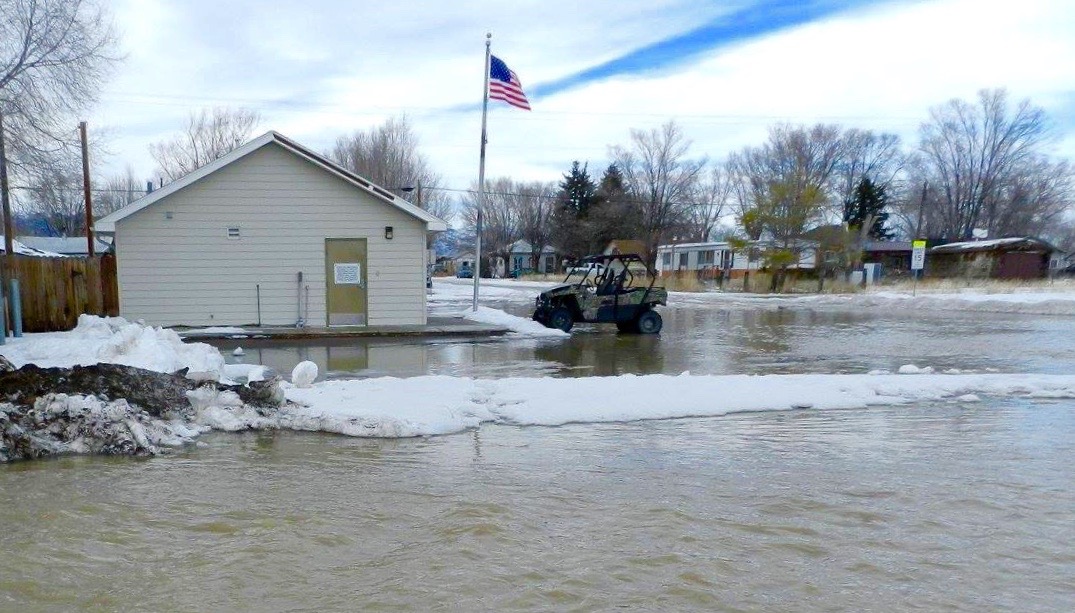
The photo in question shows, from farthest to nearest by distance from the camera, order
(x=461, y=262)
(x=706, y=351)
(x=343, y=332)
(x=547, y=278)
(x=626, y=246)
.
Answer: (x=461, y=262) < (x=626, y=246) < (x=547, y=278) < (x=343, y=332) < (x=706, y=351)

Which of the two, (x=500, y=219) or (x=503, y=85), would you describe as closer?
(x=503, y=85)

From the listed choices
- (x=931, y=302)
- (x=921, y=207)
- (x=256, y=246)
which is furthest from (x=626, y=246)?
(x=256, y=246)

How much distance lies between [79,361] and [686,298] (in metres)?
30.5

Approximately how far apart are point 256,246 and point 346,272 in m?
2.25

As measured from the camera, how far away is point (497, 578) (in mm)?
3912

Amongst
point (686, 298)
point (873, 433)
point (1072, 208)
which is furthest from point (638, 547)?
point (1072, 208)

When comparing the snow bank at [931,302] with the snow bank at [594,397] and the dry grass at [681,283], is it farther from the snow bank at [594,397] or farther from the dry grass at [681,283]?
the snow bank at [594,397]

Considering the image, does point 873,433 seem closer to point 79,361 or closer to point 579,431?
point 579,431

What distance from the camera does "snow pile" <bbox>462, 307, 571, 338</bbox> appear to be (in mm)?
16766

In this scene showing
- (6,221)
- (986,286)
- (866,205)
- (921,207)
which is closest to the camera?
(6,221)

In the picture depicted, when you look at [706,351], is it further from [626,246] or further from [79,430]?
[626,246]

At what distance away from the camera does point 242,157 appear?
1661 centimetres

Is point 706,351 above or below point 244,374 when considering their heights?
below

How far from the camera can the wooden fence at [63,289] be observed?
1511 cm
